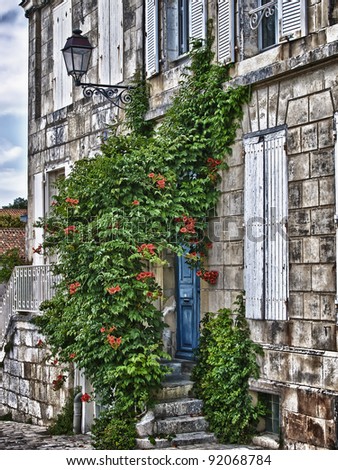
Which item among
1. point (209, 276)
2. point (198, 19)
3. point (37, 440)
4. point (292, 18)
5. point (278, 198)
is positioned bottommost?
point (37, 440)

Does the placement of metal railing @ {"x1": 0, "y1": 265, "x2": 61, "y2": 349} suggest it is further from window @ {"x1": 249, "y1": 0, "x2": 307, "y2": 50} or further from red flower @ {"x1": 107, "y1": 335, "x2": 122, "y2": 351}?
window @ {"x1": 249, "y1": 0, "x2": 307, "y2": 50}

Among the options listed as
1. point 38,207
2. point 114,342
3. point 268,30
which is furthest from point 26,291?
point 268,30

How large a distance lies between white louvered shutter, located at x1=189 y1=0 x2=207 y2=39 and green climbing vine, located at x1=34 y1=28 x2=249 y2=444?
23cm

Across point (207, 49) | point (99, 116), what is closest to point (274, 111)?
point (207, 49)

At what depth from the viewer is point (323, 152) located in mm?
8617

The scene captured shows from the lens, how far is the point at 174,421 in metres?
9.79

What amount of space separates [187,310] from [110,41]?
4.63m

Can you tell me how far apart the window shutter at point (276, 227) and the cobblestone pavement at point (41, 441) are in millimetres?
1616

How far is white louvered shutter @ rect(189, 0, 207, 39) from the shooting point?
10742mm

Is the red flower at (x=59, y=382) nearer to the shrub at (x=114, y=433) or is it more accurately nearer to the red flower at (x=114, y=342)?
the shrub at (x=114, y=433)

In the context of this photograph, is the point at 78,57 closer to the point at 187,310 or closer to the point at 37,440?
the point at 187,310

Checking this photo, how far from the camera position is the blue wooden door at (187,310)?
37.0ft

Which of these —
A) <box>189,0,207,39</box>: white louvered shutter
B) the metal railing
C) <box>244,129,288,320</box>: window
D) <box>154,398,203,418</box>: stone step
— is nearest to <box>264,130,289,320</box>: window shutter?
<box>244,129,288,320</box>: window

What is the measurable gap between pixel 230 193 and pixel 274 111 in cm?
124
